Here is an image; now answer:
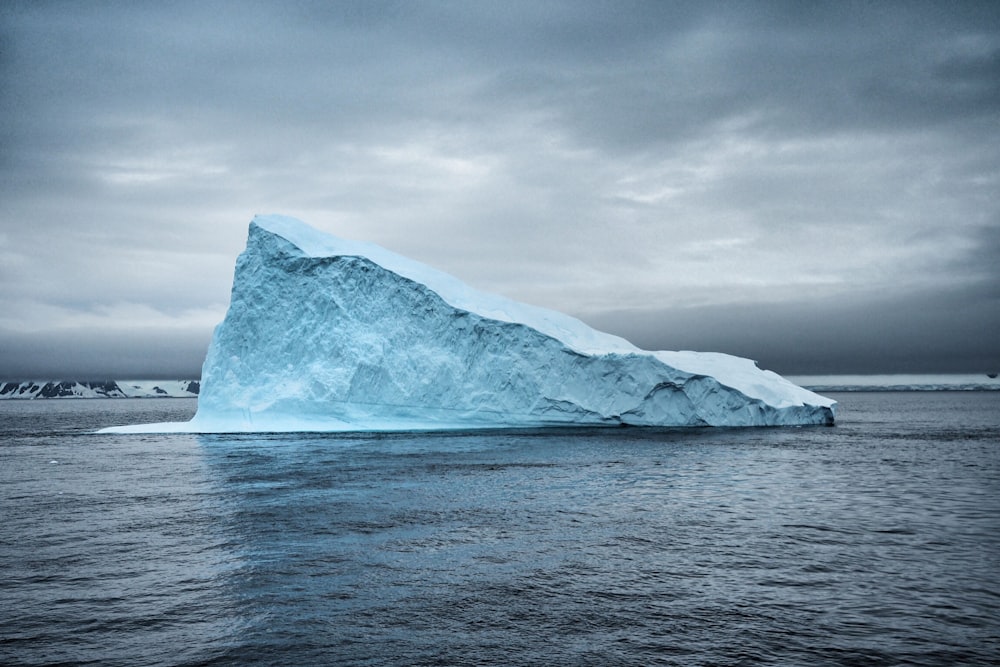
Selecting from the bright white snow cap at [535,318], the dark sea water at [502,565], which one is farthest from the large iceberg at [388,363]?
the dark sea water at [502,565]

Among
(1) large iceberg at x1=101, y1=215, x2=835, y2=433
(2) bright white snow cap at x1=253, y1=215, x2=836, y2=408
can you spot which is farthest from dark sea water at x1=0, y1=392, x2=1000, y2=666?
(2) bright white snow cap at x1=253, y1=215, x2=836, y2=408

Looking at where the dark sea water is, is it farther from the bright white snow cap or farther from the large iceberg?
the bright white snow cap

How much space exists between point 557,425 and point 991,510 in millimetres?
21271

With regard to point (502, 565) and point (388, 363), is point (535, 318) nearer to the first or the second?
point (388, 363)

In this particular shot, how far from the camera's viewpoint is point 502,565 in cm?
916

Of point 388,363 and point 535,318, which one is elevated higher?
point 535,318

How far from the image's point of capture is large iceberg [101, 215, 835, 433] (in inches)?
1207

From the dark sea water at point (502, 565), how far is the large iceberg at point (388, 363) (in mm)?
11723

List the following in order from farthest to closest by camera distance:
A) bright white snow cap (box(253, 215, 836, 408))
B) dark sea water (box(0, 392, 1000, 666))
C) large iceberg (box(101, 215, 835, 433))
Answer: bright white snow cap (box(253, 215, 836, 408)) < large iceberg (box(101, 215, 835, 433)) < dark sea water (box(0, 392, 1000, 666))

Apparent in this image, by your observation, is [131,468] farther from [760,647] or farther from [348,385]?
[760,647]

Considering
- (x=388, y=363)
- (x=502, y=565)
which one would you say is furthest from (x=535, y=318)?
(x=502, y=565)

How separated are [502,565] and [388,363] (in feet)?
73.1

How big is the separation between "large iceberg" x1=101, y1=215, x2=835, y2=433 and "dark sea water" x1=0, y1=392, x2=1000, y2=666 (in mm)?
11723

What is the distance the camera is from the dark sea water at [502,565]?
6.46 m
